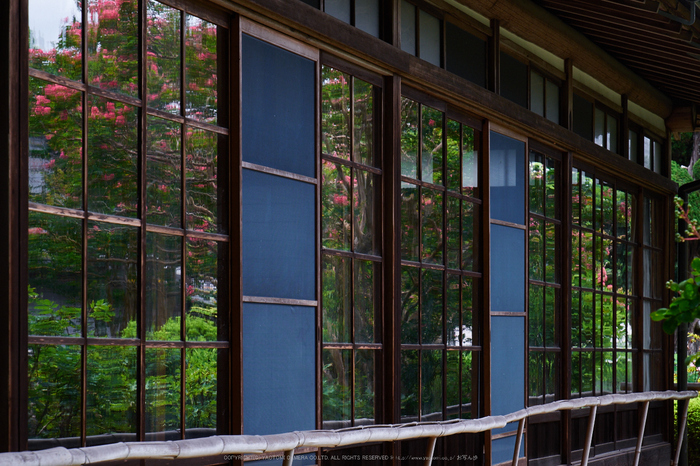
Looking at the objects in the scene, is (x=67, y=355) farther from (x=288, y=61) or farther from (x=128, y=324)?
(x=288, y=61)

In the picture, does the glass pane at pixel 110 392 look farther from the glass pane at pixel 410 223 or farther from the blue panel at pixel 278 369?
the glass pane at pixel 410 223

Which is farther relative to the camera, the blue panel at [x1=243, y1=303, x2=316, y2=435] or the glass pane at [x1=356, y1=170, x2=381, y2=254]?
the glass pane at [x1=356, y1=170, x2=381, y2=254]

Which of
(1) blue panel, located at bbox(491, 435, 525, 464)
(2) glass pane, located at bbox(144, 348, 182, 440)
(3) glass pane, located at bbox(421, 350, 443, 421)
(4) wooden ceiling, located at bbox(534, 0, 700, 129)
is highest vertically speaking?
(4) wooden ceiling, located at bbox(534, 0, 700, 129)

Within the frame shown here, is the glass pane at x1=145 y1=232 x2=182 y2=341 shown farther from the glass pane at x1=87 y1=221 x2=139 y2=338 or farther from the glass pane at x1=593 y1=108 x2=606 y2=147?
the glass pane at x1=593 y1=108 x2=606 y2=147

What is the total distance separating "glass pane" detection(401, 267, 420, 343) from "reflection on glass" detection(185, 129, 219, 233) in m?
1.46

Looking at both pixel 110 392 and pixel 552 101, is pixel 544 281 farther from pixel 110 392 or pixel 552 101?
pixel 110 392

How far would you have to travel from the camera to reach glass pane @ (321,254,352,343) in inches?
154

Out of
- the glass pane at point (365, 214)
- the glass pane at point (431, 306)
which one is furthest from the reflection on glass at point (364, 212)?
the glass pane at point (431, 306)

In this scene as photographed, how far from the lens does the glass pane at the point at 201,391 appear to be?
3141 mm

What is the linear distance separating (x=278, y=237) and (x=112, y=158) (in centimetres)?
90

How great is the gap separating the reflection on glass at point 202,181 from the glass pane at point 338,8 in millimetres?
989

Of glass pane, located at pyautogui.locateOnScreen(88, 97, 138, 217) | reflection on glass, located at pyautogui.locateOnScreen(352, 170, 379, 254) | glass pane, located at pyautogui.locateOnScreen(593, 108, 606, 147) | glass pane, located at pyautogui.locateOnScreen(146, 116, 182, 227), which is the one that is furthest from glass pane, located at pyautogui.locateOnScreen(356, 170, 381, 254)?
glass pane, located at pyautogui.locateOnScreen(593, 108, 606, 147)

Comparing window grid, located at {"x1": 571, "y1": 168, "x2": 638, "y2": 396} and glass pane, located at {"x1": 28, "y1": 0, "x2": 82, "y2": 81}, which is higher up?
glass pane, located at {"x1": 28, "y1": 0, "x2": 82, "y2": 81}

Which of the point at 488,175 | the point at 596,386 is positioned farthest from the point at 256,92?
the point at 596,386
